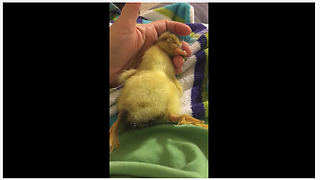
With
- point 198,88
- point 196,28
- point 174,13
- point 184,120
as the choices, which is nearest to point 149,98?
point 184,120

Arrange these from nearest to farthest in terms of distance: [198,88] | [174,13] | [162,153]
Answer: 1. [162,153]
2. [198,88]
3. [174,13]

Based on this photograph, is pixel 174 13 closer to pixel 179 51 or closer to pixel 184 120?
pixel 179 51

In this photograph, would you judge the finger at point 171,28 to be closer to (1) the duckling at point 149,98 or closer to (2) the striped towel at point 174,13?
(1) the duckling at point 149,98

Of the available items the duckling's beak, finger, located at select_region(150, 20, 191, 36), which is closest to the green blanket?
the duckling's beak

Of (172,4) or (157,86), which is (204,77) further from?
(172,4)

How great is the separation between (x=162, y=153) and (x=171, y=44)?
1.34ft

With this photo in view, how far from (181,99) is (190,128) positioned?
15 centimetres

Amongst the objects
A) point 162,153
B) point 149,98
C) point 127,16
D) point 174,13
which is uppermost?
point 174,13

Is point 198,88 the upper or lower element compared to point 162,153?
upper

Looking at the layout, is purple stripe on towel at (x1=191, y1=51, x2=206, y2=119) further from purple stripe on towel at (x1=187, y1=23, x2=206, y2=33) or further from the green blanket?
purple stripe on towel at (x1=187, y1=23, x2=206, y2=33)

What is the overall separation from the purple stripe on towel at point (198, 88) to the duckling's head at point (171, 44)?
64 mm

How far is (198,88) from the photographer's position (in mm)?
830

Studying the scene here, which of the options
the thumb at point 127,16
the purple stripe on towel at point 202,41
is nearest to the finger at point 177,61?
the purple stripe on towel at point 202,41

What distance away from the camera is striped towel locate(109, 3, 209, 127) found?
0.73m
